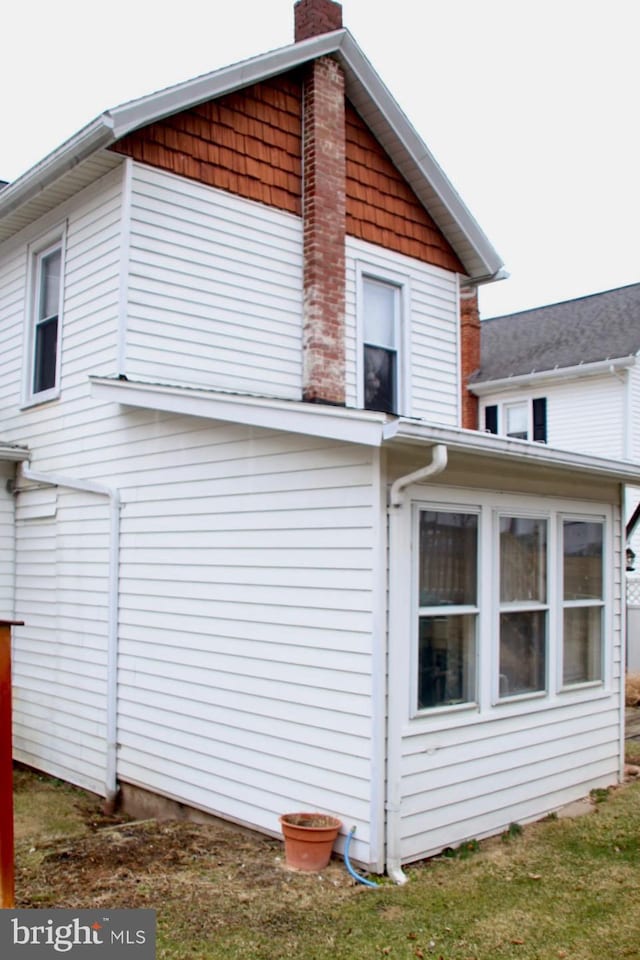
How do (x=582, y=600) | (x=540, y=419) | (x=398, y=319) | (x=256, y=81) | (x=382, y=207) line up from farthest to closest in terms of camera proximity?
(x=540, y=419)
(x=398, y=319)
(x=382, y=207)
(x=256, y=81)
(x=582, y=600)

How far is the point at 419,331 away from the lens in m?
10.2

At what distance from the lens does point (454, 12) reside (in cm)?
1153

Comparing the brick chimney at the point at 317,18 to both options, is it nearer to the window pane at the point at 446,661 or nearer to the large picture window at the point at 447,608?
the large picture window at the point at 447,608

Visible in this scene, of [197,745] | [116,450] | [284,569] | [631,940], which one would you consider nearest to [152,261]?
[116,450]

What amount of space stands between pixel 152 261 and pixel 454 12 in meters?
6.51

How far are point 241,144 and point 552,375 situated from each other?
41.4ft

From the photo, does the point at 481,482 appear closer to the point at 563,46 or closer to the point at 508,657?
the point at 508,657

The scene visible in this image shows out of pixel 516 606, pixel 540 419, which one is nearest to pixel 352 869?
pixel 516 606

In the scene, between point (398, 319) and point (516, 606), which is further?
point (398, 319)

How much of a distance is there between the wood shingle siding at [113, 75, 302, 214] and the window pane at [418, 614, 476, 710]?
5014 millimetres

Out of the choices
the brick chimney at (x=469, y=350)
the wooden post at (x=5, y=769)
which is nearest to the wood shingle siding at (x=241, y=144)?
the wooden post at (x=5, y=769)

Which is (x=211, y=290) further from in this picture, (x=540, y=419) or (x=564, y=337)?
(x=564, y=337)

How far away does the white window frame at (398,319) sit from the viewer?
955 centimetres

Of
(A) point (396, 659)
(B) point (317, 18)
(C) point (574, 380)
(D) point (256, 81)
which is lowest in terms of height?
(A) point (396, 659)
